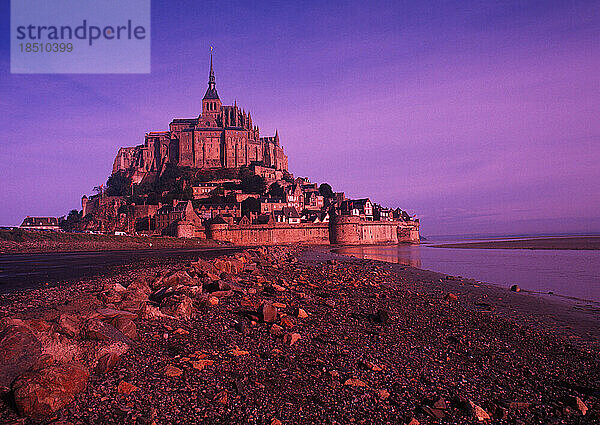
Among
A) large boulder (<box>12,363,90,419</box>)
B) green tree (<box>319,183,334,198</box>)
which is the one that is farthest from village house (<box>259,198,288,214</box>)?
large boulder (<box>12,363,90,419</box>)

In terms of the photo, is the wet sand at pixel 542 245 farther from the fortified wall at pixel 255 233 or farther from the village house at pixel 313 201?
the village house at pixel 313 201

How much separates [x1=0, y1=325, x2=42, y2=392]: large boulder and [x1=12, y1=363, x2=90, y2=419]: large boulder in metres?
0.25

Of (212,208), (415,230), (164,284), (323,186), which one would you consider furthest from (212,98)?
(164,284)

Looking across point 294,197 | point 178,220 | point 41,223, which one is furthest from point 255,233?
point 41,223

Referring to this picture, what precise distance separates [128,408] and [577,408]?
5955 millimetres

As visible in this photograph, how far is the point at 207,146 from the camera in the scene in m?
126

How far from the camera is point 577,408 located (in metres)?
5.25

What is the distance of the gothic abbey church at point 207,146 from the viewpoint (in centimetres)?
12506

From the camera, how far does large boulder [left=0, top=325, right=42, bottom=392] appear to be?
4594mm

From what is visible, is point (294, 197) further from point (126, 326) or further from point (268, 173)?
point (126, 326)

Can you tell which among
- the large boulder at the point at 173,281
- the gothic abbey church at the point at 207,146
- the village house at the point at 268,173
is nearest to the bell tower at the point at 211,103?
the gothic abbey church at the point at 207,146

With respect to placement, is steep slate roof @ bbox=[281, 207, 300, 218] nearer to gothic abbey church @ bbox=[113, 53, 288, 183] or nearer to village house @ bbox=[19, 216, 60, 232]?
gothic abbey church @ bbox=[113, 53, 288, 183]

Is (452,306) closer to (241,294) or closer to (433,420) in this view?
(241,294)

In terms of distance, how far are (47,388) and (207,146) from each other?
127m
